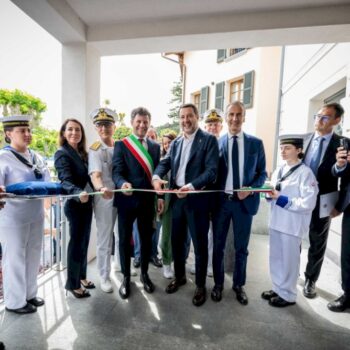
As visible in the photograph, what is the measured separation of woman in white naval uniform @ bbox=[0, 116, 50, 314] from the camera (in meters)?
2.04

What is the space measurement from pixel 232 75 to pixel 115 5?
753 cm

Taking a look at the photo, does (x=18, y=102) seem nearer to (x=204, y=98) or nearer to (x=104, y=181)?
(x=204, y=98)

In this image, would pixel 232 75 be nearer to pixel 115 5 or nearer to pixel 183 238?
pixel 115 5

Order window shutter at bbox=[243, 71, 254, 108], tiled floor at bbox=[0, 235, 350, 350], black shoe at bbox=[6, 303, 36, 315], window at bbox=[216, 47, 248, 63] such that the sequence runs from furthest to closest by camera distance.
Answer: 1. window at bbox=[216, 47, 248, 63]
2. window shutter at bbox=[243, 71, 254, 108]
3. black shoe at bbox=[6, 303, 36, 315]
4. tiled floor at bbox=[0, 235, 350, 350]

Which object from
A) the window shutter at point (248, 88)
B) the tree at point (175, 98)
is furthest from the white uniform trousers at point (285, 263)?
the tree at point (175, 98)

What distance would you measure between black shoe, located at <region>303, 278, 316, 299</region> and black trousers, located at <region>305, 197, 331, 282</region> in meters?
0.05

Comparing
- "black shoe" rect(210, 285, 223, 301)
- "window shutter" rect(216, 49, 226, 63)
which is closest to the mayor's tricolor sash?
"black shoe" rect(210, 285, 223, 301)

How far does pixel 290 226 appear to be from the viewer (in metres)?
2.29

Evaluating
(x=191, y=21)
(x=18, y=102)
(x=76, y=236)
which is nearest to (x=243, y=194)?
(x=76, y=236)

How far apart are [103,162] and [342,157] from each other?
7.25ft

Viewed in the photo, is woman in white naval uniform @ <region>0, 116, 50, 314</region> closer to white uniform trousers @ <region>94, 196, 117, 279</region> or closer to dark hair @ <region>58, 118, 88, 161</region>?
dark hair @ <region>58, 118, 88, 161</region>

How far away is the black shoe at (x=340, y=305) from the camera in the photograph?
2361mm

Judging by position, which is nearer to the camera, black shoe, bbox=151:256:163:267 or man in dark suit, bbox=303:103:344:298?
man in dark suit, bbox=303:103:344:298

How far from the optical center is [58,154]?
2.27m
